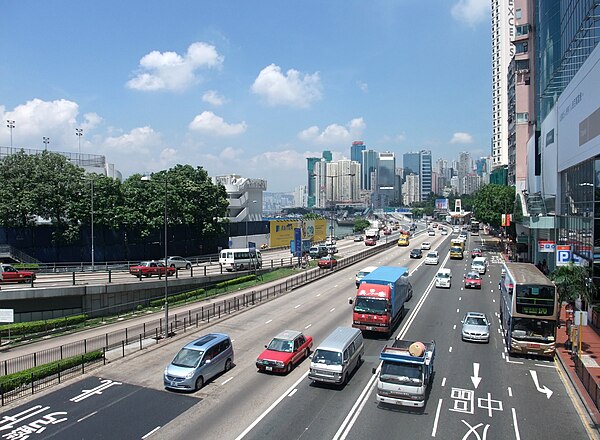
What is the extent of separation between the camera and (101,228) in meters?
52.4

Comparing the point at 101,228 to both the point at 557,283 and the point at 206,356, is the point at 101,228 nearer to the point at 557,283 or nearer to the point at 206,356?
the point at 206,356

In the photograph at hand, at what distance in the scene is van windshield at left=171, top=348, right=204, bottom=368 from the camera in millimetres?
20502

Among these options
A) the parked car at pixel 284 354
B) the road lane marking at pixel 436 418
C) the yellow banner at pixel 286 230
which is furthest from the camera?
the yellow banner at pixel 286 230

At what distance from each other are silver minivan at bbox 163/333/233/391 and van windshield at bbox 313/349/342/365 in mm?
4574

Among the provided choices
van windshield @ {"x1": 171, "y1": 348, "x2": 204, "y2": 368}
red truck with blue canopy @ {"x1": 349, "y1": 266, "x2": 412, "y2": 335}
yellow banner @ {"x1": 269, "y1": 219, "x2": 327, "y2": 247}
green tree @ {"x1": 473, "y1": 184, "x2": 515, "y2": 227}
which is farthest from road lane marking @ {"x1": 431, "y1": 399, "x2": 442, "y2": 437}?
green tree @ {"x1": 473, "y1": 184, "x2": 515, "y2": 227}

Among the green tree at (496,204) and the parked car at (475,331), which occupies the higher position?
the green tree at (496,204)

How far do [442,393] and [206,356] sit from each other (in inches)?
393

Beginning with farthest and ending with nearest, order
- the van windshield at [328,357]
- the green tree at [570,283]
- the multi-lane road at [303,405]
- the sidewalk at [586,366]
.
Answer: the green tree at [570,283] < the van windshield at [328,357] < the sidewalk at [586,366] < the multi-lane road at [303,405]

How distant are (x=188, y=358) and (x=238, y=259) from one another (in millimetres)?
33302

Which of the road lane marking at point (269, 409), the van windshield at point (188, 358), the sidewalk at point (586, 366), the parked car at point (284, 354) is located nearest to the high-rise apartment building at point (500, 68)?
the sidewalk at point (586, 366)

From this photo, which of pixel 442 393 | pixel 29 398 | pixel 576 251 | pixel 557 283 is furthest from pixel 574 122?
pixel 29 398

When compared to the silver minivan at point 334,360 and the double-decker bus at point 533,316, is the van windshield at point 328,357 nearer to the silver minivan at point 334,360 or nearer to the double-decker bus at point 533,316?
the silver minivan at point 334,360

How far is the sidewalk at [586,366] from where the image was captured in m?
18.5

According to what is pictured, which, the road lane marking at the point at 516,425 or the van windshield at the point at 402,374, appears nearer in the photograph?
the road lane marking at the point at 516,425
